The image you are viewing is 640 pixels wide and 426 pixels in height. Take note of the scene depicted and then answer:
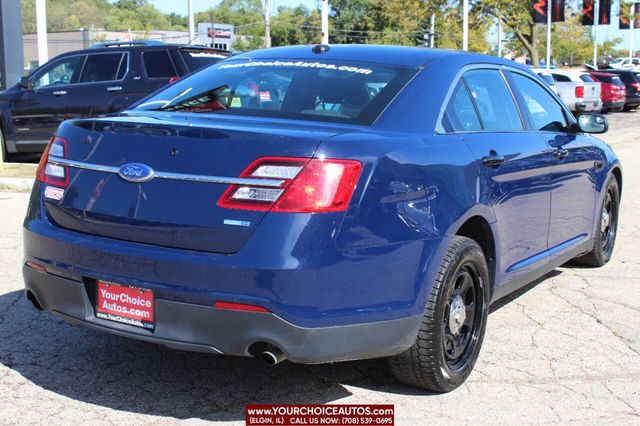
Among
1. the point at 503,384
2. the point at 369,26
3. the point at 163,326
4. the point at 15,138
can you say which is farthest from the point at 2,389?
the point at 369,26

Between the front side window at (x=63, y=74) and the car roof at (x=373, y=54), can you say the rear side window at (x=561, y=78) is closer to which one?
the front side window at (x=63, y=74)

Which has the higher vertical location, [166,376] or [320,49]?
[320,49]

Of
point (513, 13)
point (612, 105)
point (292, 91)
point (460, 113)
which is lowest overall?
point (612, 105)

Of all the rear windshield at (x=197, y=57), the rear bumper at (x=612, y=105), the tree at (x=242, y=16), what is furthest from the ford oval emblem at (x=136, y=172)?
the tree at (x=242, y=16)

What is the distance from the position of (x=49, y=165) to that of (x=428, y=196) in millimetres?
1811

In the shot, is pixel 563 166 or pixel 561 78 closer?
pixel 563 166

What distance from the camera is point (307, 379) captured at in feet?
13.8

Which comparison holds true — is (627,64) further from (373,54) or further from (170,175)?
(170,175)

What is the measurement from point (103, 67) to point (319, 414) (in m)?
10.0

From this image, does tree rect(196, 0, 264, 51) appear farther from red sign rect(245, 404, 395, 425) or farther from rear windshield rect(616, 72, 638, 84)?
red sign rect(245, 404, 395, 425)

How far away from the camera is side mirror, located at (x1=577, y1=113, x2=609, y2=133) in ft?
20.1

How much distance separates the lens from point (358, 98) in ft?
13.6

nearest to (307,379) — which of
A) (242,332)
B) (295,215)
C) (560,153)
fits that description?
(242,332)

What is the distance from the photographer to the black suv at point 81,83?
12562mm
